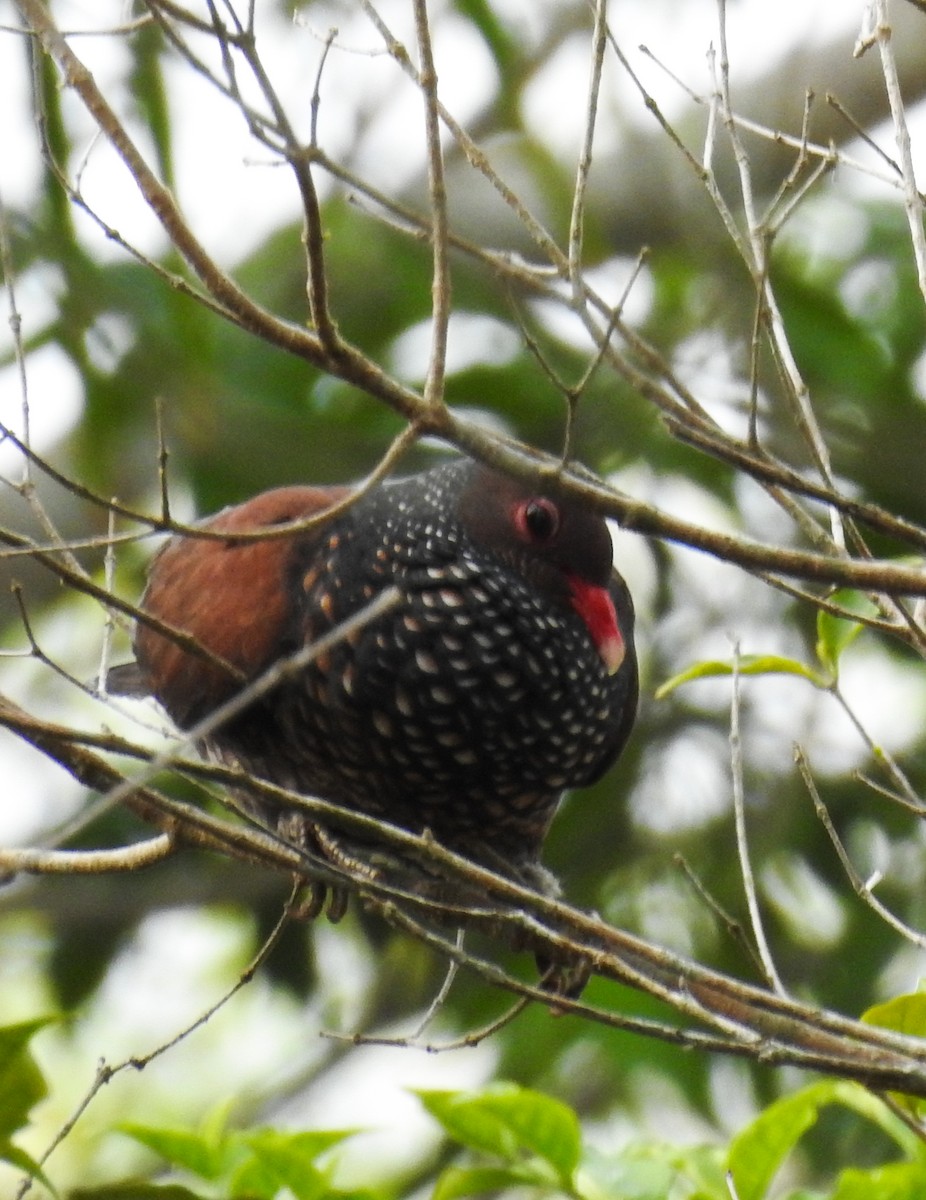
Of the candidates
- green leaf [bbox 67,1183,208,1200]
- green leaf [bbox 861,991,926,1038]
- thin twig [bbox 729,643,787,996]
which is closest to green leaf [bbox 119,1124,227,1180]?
green leaf [bbox 67,1183,208,1200]

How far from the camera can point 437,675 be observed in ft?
9.02

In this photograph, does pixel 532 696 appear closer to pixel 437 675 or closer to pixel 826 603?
pixel 437 675

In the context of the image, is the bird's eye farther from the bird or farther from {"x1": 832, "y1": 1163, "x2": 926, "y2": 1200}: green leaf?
{"x1": 832, "y1": 1163, "x2": 926, "y2": 1200}: green leaf

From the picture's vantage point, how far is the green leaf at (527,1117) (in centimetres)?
203

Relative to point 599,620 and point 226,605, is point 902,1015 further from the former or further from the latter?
point 226,605

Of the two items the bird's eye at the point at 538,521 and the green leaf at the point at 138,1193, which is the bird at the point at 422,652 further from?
the green leaf at the point at 138,1193

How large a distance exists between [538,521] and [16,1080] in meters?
1.26

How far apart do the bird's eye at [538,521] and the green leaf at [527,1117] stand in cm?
106

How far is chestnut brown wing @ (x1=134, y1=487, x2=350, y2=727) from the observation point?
2.82m

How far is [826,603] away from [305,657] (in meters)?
0.60

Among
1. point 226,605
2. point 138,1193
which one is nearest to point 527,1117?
point 138,1193

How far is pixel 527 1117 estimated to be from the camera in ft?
6.70

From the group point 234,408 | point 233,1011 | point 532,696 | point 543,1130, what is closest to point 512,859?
point 532,696

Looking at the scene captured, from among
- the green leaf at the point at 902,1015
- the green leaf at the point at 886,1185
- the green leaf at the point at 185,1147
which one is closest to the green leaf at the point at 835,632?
the green leaf at the point at 902,1015
